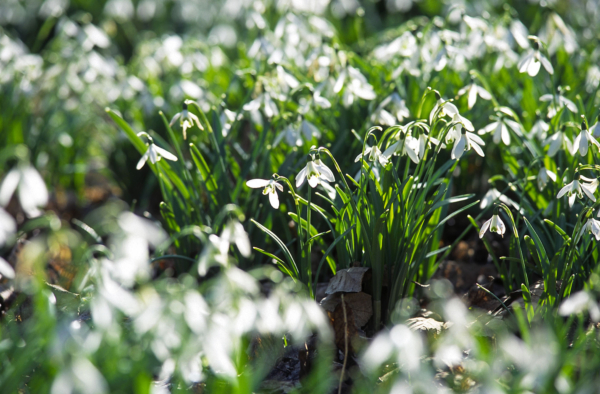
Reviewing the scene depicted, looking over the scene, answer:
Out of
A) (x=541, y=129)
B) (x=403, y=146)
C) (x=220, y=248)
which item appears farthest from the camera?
(x=541, y=129)

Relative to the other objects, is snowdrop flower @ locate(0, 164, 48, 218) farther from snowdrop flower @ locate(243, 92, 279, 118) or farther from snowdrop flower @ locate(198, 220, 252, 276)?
snowdrop flower @ locate(243, 92, 279, 118)

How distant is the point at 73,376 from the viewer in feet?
2.98

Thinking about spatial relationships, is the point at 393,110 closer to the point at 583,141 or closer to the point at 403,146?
the point at 403,146

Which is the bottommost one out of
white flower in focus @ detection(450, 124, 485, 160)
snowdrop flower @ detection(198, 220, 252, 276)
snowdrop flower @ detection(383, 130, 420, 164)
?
snowdrop flower @ detection(198, 220, 252, 276)

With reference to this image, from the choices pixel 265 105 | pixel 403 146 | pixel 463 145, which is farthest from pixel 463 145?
pixel 265 105

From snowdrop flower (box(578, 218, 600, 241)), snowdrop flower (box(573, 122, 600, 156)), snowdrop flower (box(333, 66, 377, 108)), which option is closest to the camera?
snowdrop flower (box(578, 218, 600, 241))

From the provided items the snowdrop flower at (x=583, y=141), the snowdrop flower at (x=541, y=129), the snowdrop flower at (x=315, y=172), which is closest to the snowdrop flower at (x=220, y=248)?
the snowdrop flower at (x=315, y=172)

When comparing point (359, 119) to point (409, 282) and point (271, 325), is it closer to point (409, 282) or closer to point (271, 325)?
point (409, 282)

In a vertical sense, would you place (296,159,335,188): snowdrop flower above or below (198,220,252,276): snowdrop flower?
below

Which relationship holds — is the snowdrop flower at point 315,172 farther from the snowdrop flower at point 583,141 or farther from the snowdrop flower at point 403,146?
the snowdrop flower at point 583,141

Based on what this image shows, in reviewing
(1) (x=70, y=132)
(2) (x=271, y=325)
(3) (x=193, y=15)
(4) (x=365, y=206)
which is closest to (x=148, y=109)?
(1) (x=70, y=132)

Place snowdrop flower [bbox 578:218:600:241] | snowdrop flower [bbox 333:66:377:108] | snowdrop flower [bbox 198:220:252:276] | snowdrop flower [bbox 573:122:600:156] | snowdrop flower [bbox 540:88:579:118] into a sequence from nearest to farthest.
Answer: snowdrop flower [bbox 198:220:252:276]
snowdrop flower [bbox 578:218:600:241]
snowdrop flower [bbox 573:122:600:156]
snowdrop flower [bbox 540:88:579:118]
snowdrop flower [bbox 333:66:377:108]

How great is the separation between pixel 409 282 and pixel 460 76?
160 centimetres

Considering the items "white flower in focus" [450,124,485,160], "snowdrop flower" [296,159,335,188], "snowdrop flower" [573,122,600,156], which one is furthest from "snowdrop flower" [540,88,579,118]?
"snowdrop flower" [296,159,335,188]
